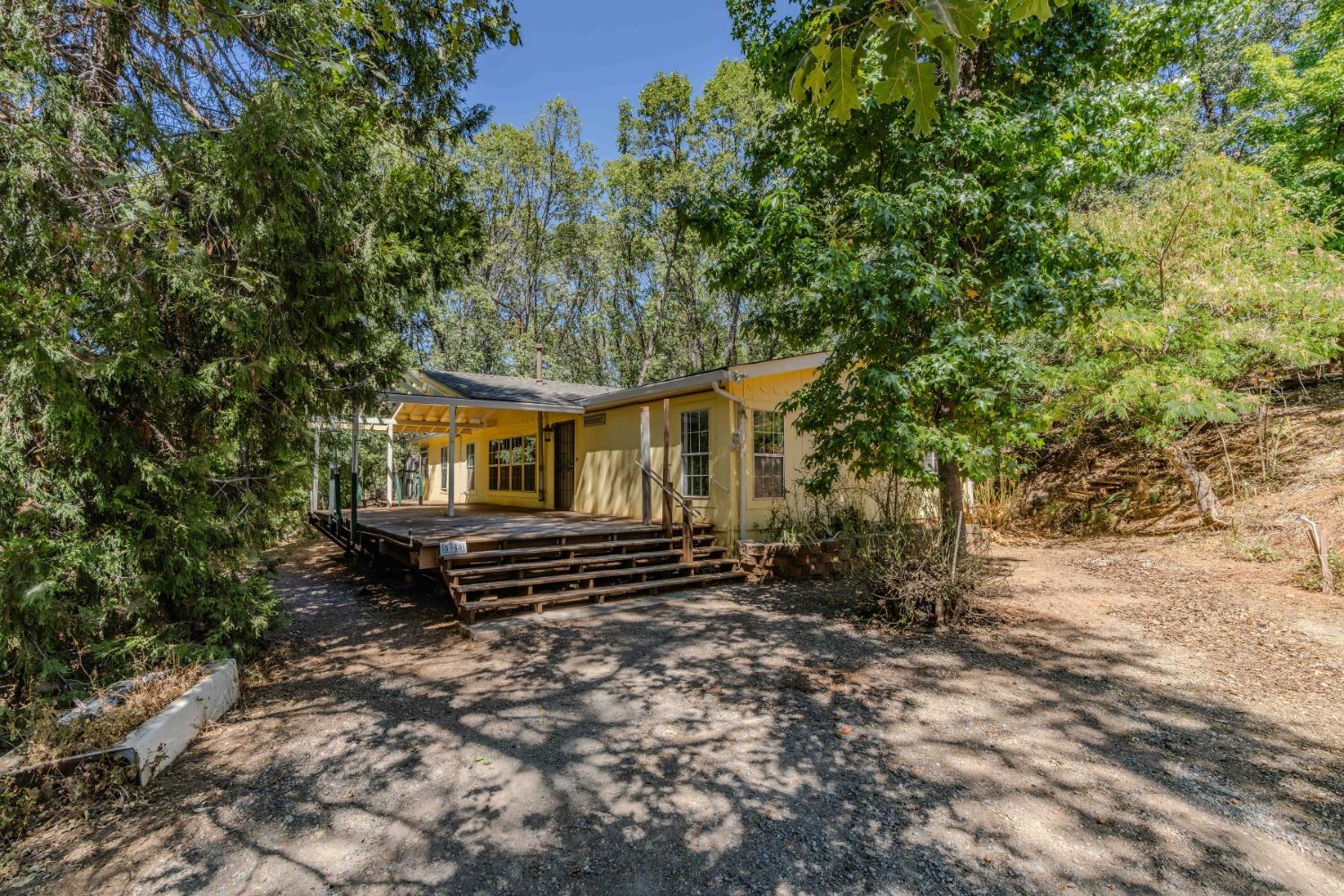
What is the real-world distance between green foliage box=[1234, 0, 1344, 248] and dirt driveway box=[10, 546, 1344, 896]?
10.5m

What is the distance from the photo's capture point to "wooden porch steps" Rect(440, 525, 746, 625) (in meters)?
6.96

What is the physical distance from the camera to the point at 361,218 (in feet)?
17.8

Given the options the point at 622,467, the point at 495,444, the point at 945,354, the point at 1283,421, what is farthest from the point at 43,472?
the point at 1283,421

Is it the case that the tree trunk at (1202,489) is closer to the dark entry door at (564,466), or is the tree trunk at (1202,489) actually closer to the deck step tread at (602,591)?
the deck step tread at (602,591)

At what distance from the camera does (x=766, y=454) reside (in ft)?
Result: 31.2

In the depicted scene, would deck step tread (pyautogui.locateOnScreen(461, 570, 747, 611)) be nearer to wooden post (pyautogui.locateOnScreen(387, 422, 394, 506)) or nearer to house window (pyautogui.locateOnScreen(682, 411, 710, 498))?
house window (pyautogui.locateOnScreen(682, 411, 710, 498))

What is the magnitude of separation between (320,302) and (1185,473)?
11.4m

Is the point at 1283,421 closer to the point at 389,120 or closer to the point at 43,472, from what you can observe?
the point at 389,120

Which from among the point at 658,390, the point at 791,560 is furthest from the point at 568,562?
the point at 658,390

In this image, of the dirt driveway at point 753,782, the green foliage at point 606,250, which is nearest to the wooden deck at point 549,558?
the dirt driveway at point 753,782

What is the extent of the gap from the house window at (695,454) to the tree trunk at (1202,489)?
6912 millimetres

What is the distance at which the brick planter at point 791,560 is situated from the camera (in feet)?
28.2

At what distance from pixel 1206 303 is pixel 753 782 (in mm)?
9189

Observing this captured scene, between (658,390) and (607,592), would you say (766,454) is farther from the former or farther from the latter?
(607,592)
